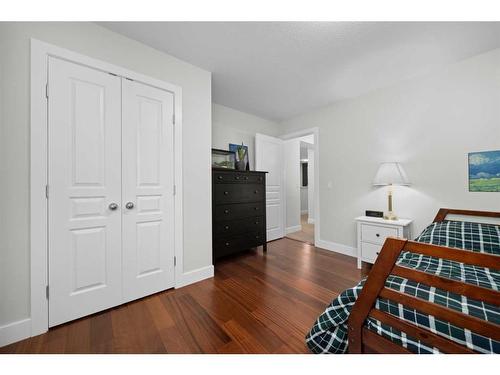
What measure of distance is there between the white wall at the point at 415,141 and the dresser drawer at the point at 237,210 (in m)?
1.16

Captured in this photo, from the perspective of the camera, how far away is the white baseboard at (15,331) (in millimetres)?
1309

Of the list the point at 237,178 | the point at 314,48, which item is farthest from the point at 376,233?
the point at 314,48

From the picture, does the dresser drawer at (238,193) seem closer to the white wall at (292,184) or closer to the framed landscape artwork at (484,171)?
the white wall at (292,184)

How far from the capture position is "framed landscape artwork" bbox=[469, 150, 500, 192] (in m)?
1.99

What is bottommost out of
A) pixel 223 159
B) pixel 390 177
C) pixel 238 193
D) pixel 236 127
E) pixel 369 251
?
pixel 369 251

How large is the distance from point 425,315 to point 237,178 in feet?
7.49

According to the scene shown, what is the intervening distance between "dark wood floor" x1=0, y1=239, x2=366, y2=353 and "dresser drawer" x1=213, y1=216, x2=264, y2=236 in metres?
0.49

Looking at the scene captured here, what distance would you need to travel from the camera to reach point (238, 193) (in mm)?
2875

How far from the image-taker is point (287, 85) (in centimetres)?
271

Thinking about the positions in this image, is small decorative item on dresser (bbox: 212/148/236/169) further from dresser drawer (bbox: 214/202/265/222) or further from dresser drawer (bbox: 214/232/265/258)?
dresser drawer (bbox: 214/232/265/258)

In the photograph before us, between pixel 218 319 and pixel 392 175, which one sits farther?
pixel 392 175

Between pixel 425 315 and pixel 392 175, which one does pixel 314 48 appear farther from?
pixel 425 315

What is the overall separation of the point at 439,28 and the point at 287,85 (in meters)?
1.47
